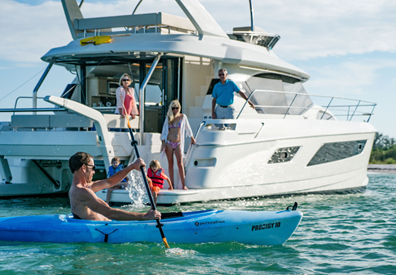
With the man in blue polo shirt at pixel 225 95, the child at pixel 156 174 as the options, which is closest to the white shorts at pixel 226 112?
the man in blue polo shirt at pixel 225 95

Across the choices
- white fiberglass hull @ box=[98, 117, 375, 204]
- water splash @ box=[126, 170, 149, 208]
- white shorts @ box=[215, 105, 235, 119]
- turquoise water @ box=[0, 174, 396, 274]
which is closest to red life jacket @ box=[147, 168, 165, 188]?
white fiberglass hull @ box=[98, 117, 375, 204]

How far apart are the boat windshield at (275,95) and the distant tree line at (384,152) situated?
2187cm

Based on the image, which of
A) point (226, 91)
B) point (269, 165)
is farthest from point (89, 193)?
point (269, 165)

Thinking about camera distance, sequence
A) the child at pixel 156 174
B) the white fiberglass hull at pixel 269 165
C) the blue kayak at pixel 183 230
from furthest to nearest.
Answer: the white fiberglass hull at pixel 269 165 < the child at pixel 156 174 < the blue kayak at pixel 183 230

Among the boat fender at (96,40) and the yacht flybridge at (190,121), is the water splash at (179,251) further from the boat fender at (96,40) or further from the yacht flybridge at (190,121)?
the boat fender at (96,40)

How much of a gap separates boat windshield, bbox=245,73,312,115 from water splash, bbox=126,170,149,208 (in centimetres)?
336

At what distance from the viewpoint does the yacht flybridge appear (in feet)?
33.6

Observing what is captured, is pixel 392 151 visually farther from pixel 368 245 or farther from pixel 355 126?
pixel 368 245

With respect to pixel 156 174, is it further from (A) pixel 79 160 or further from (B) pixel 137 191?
(A) pixel 79 160

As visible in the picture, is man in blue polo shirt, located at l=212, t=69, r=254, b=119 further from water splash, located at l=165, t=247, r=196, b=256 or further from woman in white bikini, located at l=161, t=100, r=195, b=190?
water splash, located at l=165, t=247, r=196, b=256

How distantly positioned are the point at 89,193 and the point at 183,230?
1.27 metres

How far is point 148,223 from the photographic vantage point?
22.2ft

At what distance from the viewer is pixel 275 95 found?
12.9 meters

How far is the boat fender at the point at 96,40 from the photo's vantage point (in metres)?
11.3
